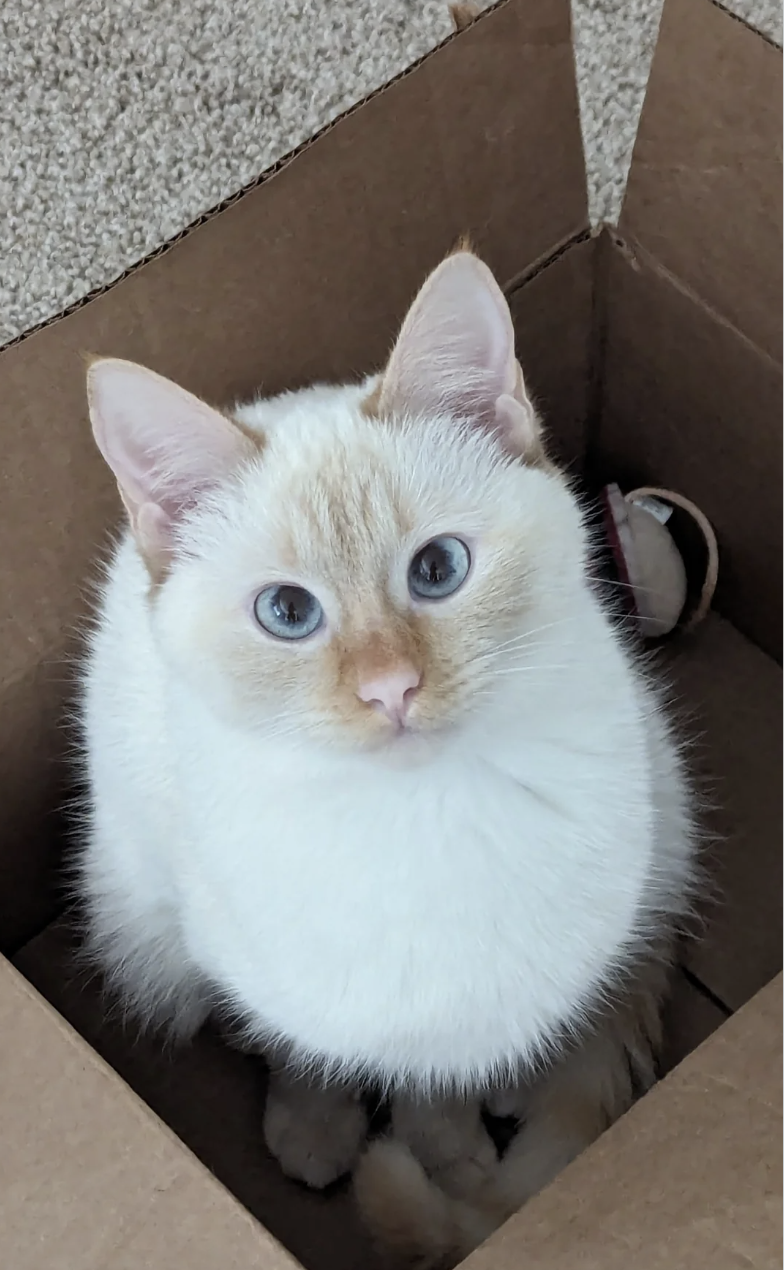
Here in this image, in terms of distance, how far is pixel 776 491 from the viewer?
4.33ft

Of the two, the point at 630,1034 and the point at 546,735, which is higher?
the point at 546,735

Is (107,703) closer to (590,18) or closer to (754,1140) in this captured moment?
(754,1140)

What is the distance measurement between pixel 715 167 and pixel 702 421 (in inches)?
11.9

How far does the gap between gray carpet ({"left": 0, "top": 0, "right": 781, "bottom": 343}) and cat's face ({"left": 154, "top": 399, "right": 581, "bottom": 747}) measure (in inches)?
23.9

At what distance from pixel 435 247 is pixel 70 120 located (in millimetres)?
681

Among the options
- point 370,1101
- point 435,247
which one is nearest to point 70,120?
point 435,247

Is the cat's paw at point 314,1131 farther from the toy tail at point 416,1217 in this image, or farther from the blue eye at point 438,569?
the blue eye at point 438,569

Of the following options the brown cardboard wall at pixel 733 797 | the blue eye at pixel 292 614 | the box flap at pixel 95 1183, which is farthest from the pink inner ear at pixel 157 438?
the brown cardboard wall at pixel 733 797

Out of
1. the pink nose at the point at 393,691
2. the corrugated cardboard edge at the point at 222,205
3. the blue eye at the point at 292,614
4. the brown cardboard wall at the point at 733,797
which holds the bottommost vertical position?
the brown cardboard wall at the point at 733,797

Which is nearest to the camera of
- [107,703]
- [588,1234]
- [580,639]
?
[588,1234]

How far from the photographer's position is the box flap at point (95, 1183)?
0.77 meters

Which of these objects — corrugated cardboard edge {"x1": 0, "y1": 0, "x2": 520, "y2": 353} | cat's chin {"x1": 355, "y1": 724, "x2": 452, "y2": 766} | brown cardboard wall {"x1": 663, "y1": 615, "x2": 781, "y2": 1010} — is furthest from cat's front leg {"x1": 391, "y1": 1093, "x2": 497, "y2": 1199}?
corrugated cardboard edge {"x1": 0, "y1": 0, "x2": 520, "y2": 353}

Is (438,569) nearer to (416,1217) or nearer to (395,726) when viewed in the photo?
(395,726)

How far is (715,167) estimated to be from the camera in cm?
111
